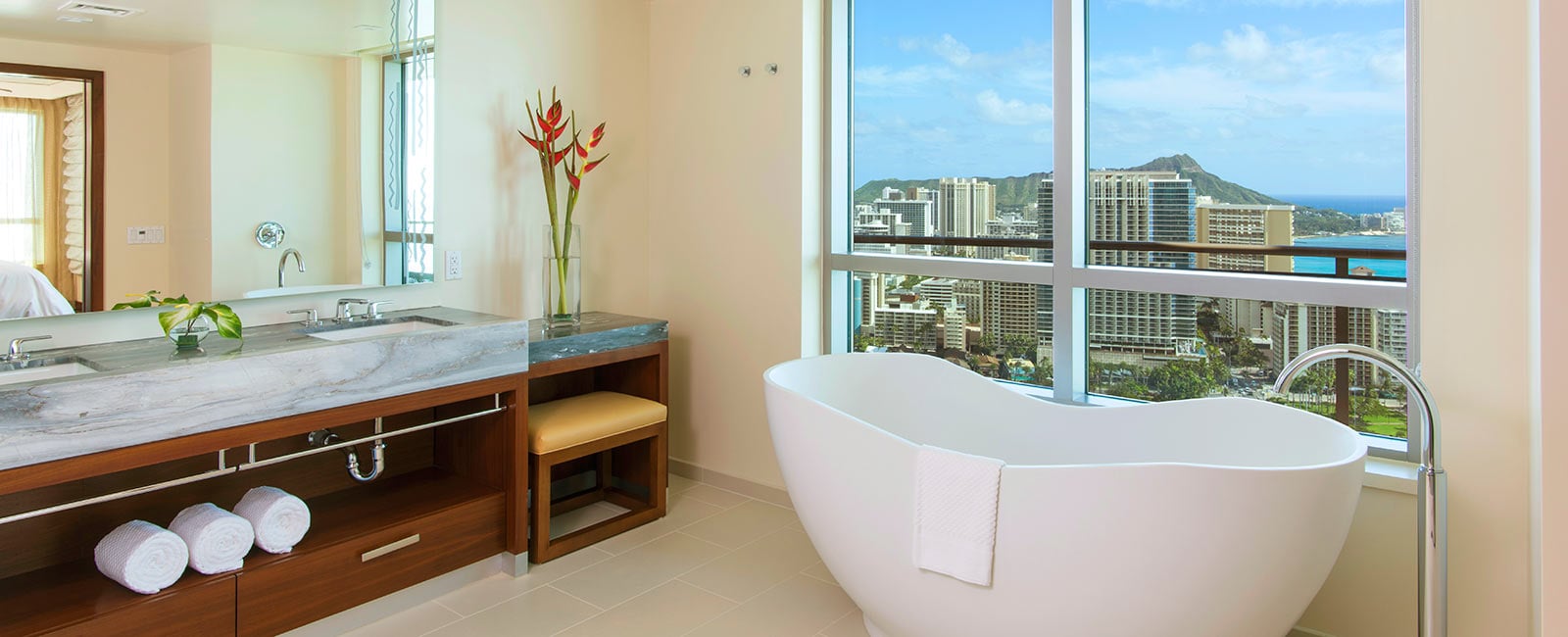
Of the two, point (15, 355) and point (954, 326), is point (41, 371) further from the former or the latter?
point (954, 326)

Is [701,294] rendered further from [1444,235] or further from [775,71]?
[1444,235]

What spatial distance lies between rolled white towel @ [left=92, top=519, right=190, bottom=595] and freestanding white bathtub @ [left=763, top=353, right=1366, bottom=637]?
1.55m

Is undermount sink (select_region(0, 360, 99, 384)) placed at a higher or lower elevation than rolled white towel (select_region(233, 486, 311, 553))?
higher

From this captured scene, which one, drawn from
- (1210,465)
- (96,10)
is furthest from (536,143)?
(1210,465)

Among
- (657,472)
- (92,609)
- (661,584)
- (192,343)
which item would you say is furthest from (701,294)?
(92,609)

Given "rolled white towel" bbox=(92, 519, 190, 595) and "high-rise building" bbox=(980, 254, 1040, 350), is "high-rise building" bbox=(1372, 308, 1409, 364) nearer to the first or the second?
"high-rise building" bbox=(980, 254, 1040, 350)

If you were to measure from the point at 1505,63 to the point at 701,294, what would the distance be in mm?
2823

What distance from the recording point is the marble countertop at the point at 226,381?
2.12 metres

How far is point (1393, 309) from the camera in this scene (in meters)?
2.64

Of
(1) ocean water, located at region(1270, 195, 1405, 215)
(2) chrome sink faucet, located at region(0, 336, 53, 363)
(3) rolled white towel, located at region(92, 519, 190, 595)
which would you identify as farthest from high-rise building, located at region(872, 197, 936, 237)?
(2) chrome sink faucet, located at region(0, 336, 53, 363)

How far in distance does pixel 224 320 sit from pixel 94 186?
0.50 metres

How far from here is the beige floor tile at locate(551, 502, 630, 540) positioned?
363cm

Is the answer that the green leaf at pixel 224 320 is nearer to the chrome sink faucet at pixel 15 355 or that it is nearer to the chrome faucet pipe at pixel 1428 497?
the chrome sink faucet at pixel 15 355

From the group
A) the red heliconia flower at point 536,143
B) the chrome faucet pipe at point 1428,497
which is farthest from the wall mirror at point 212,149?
the chrome faucet pipe at point 1428,497
